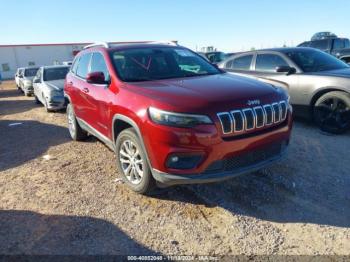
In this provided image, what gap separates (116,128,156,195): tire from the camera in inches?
149

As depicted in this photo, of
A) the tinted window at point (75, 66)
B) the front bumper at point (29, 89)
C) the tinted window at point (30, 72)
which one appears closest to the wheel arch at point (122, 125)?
the tinted window at point (75, 66)

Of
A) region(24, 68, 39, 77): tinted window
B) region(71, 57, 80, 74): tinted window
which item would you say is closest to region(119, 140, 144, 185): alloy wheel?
region(71, 57, 80, 74): tinted window

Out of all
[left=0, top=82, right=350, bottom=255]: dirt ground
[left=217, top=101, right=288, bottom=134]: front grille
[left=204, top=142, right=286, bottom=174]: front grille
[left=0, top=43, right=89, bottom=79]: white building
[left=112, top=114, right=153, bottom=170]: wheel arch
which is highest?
[left=217, top=101, right=288, bottom=134]: front grille

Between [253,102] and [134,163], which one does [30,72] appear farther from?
[253,102]

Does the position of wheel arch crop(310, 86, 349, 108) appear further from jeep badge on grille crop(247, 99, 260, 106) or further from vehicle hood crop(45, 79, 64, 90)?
vehicle hood crop(45, 79, 64, 90)

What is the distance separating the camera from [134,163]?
13.2 feet

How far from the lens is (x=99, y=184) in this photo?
4551 mm

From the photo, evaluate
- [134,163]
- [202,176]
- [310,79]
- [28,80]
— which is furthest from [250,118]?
[28,80]

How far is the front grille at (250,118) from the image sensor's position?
3352 mm

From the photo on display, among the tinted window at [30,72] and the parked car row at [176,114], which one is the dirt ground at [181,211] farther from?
the tinted window at [30,72]

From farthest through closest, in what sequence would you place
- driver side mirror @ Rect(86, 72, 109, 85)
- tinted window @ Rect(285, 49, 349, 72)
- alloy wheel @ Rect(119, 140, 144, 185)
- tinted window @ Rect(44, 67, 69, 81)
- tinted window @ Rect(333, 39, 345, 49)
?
tinted window @ Rect(333, 39, 345, 49), tinted window @ Rect(44, 67, 69, 81), tinted window @ Rect(285, 49, 349, 72), driver side mirror @ Rect(86, 72, 109, 85), alloy wheel @ Rect(119, 140, 144, 185)

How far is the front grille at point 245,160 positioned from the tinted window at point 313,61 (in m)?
3.59

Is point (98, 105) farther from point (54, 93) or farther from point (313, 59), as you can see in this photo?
point (54, 93)

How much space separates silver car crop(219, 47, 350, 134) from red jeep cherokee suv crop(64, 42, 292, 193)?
1.96 metres
